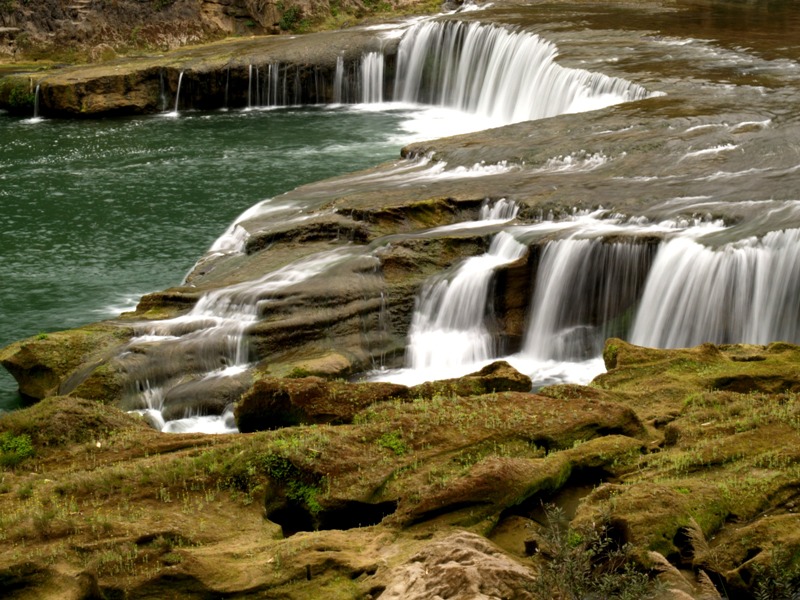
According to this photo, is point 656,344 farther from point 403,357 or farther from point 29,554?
point 29,554

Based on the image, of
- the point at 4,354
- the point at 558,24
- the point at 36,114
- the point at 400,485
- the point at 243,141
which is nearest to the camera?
the point at 400,485

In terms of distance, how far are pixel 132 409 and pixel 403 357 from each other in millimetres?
4239

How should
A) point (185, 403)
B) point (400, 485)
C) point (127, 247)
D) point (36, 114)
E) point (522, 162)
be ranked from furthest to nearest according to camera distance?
point (36, 114)
point (127, 247)
point (522, 162)
point (185, 403)
point (400, 485)

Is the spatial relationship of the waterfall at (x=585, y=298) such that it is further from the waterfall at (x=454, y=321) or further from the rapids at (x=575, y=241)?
the waterfall at (x=454, y=321)

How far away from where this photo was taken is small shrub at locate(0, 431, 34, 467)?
11320mm

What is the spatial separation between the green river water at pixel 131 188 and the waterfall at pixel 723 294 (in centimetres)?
978

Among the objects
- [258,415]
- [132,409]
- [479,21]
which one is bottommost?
[132,409]

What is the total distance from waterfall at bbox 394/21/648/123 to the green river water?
231 centimetres

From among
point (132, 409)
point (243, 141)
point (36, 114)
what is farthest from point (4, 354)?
point (36, 114)

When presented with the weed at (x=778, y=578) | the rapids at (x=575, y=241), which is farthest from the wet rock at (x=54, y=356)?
the weed at (x=778, y=578)

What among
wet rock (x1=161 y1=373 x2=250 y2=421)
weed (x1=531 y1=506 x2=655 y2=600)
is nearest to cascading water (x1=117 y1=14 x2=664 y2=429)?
wet rock (x1=161 y1=373 x2=250 y2=421)

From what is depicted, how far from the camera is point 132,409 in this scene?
1612cm

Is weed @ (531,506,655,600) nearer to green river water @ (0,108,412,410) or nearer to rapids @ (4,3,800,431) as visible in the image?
rapids @ (4,3,800,431)

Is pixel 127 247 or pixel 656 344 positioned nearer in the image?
pixel 656 344
